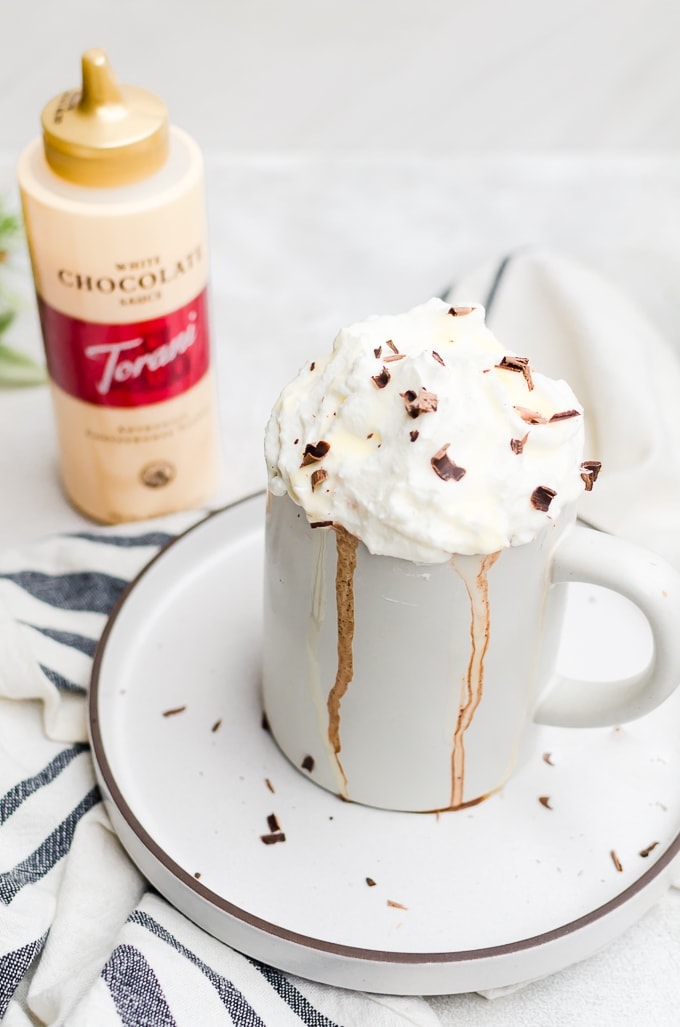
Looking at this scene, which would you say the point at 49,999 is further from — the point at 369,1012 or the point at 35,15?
the point at 35,15

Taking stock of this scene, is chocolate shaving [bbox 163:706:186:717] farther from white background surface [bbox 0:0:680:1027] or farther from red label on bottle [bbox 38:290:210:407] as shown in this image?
white background surface [bbox 0:0:680:1027]

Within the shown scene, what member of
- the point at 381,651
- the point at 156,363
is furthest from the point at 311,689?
the point at 156,363

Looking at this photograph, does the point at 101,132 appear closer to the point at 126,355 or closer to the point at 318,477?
the point at 126,355

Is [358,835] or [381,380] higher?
[381,380]

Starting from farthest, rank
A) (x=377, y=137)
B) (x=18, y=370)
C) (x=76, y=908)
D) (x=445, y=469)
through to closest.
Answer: (x=377, y=137) < (x=18, y=370) < (x=76, y=908) < (x=445, y=469)

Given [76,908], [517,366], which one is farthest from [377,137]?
[76,908]

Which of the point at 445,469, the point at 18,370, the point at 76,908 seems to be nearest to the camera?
the point at 445,469

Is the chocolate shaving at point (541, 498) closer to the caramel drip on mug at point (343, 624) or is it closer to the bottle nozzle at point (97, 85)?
the caramel drip on mug at point (343, 624)
